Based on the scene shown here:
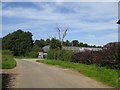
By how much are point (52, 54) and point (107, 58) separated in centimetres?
4202

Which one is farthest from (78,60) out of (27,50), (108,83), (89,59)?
(27,50)

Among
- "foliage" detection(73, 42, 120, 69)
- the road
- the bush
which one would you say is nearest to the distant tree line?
the bush

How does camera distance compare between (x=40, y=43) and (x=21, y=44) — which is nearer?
(x=21, y=44)

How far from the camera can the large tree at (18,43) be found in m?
132

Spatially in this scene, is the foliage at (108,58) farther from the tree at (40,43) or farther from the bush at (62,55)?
the tree at (40,43)

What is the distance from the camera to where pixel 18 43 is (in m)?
138

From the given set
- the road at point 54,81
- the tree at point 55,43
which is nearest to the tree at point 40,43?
the tree at point 55,43

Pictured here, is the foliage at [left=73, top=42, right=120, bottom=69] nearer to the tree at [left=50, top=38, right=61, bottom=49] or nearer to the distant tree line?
the tree at [left=50, top=38, right=61, bottom=49]

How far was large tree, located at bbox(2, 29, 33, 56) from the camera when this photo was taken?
132 m

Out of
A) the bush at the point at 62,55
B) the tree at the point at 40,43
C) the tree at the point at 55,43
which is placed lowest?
the bush at the point at 62,55

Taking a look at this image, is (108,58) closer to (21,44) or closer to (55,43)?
(55,43)

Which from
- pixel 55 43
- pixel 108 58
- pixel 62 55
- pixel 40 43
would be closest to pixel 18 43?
pixel 40 43

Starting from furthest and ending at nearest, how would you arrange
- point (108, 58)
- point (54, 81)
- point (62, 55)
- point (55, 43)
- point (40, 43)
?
1. point (40, 43)
2. point (55, 43)
3. point (62, 55)
4. point (108, 58)
5. point (54, 81)

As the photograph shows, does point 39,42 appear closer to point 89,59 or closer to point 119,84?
point 89,59
